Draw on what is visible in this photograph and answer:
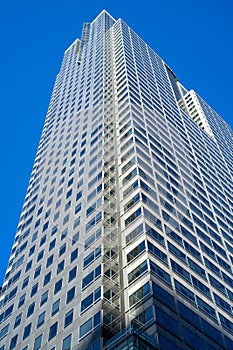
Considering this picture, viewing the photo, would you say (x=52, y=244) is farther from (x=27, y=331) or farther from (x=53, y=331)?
(x=53, y=331)

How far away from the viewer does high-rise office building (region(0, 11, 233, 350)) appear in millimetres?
46531

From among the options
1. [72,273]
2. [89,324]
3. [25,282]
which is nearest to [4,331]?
[25,282]

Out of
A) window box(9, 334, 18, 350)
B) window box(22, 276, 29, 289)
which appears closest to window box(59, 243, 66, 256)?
window box(22, 276, 29, 289)

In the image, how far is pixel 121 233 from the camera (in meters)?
55.0

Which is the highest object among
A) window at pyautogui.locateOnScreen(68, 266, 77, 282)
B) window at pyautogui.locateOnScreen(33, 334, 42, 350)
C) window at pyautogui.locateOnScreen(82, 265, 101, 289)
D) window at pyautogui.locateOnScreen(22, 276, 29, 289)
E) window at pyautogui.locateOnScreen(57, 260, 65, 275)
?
window at pyautogui.locateOnScreen(22, 276, 29, 289)

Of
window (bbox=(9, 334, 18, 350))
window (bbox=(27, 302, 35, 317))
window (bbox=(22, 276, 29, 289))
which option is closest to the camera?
window (bbox=(9, 334, 18, 350))

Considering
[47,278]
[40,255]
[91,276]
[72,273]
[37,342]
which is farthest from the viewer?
[40,255]

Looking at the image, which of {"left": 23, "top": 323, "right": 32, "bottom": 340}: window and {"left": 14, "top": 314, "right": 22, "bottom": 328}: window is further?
{"left": 14, "top": 314, "right": 22, "bottom": 328}: window

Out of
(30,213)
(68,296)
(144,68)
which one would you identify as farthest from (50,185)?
(144,68)

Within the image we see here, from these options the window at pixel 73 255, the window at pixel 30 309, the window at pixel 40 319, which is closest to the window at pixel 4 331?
the window at pixel 30 309

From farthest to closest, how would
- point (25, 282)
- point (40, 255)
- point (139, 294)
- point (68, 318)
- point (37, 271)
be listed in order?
1. point (40, 255)
2. point (25, 282)
3. point (37, 271)
4. point (68, 318)
5. point (139, 294)

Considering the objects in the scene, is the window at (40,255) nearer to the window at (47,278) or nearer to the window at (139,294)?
the window at (47,278)

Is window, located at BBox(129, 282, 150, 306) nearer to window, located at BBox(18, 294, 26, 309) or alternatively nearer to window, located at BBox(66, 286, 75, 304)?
window, located at BBox(66, 286, 75, 304)

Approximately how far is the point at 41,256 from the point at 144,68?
63104mm
